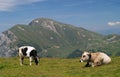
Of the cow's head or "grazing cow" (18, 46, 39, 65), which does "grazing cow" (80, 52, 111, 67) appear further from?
"grazing cow" (18, 46, 39, 65)

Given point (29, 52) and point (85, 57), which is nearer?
point (85, 57)

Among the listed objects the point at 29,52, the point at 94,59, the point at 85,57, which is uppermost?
the point at 29,52

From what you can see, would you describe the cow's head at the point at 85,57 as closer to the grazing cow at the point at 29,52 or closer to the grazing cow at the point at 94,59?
the grazing cow at the point at 94,59

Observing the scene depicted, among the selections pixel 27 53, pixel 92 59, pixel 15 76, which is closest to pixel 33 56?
pixel 27 53

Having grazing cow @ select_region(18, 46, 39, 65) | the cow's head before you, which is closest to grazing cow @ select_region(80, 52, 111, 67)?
the cow's head

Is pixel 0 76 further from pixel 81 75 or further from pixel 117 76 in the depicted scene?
pixel 117 76

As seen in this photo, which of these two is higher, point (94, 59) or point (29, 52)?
point (29, 52)

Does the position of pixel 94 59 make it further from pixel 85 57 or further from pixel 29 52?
pixel 29 52

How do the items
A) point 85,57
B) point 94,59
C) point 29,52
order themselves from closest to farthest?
point 85,57
point 94,59
point 29,52

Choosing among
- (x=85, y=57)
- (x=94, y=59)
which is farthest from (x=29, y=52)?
(x=94, y=59)

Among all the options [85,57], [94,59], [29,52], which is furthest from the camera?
[29,52]

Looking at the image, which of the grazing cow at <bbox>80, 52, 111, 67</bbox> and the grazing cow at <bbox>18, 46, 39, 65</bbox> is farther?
the grazing cow at <bbox>18, 46, 39, 65</bbox>

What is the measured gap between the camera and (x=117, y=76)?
75.9ft

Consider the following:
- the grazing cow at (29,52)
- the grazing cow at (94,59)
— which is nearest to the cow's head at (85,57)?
the grazing cow at (94,59)
